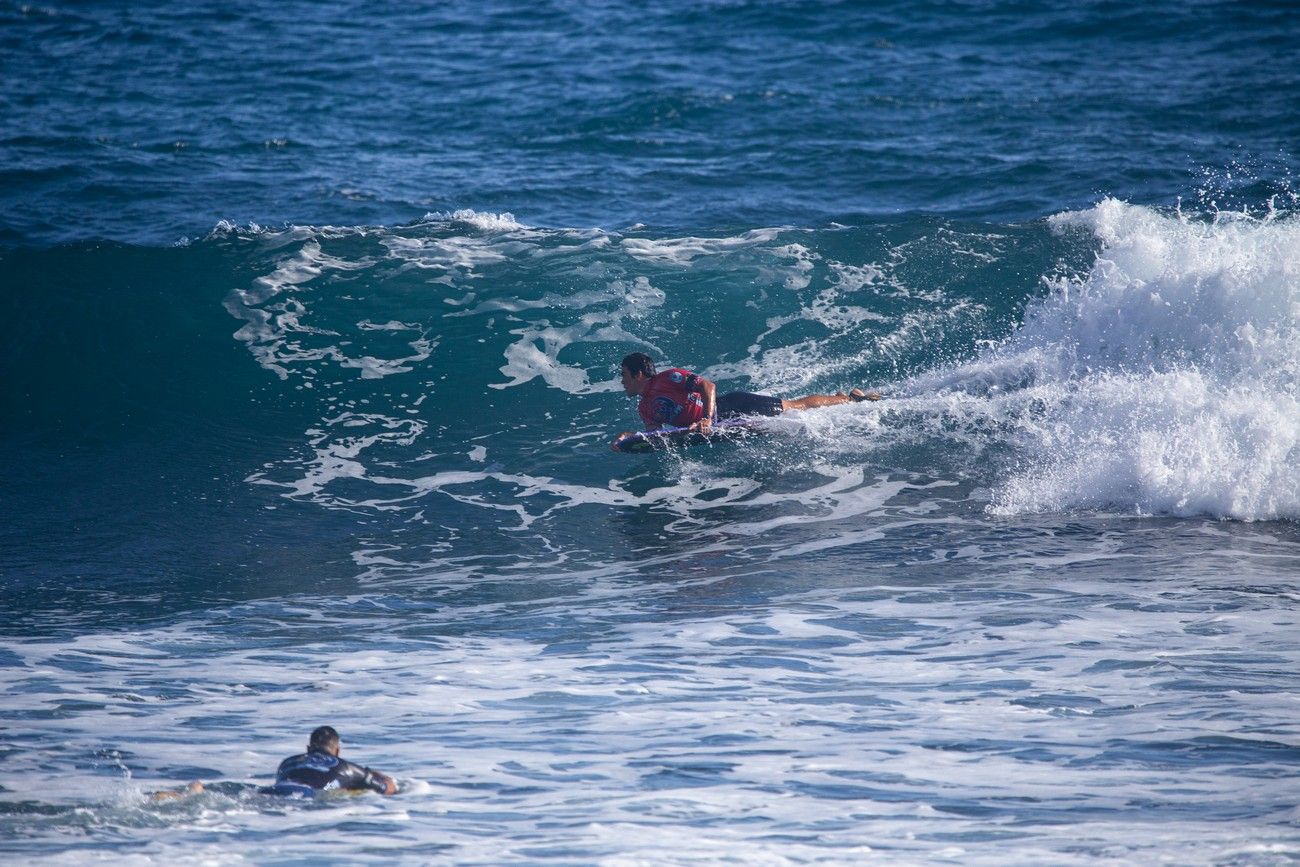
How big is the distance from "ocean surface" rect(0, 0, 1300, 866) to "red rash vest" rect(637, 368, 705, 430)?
2.15 feet

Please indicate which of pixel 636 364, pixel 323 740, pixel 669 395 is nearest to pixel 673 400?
pixel 669 395

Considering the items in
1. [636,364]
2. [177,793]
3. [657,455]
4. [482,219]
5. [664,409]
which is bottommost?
[177,793]

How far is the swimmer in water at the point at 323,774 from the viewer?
571 cm

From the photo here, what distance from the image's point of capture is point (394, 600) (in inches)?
348

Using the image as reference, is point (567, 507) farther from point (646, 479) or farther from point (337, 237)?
point (337, 237)

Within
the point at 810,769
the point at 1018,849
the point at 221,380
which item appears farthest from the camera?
the point at 221,380

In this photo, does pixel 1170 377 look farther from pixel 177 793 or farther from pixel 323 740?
pixel 177 793

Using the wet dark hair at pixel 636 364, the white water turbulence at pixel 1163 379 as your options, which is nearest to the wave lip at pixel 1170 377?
the white water turbulence at pixel 1163 379

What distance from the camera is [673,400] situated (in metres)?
11.3

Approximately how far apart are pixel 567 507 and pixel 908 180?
9.36 metres

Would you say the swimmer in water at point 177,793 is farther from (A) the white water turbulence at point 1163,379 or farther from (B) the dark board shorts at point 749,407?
(A) the white water turbulence at point 1163,379

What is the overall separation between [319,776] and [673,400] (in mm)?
6197

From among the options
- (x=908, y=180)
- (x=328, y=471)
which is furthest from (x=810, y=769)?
(x=908, y=180)

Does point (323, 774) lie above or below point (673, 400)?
below
